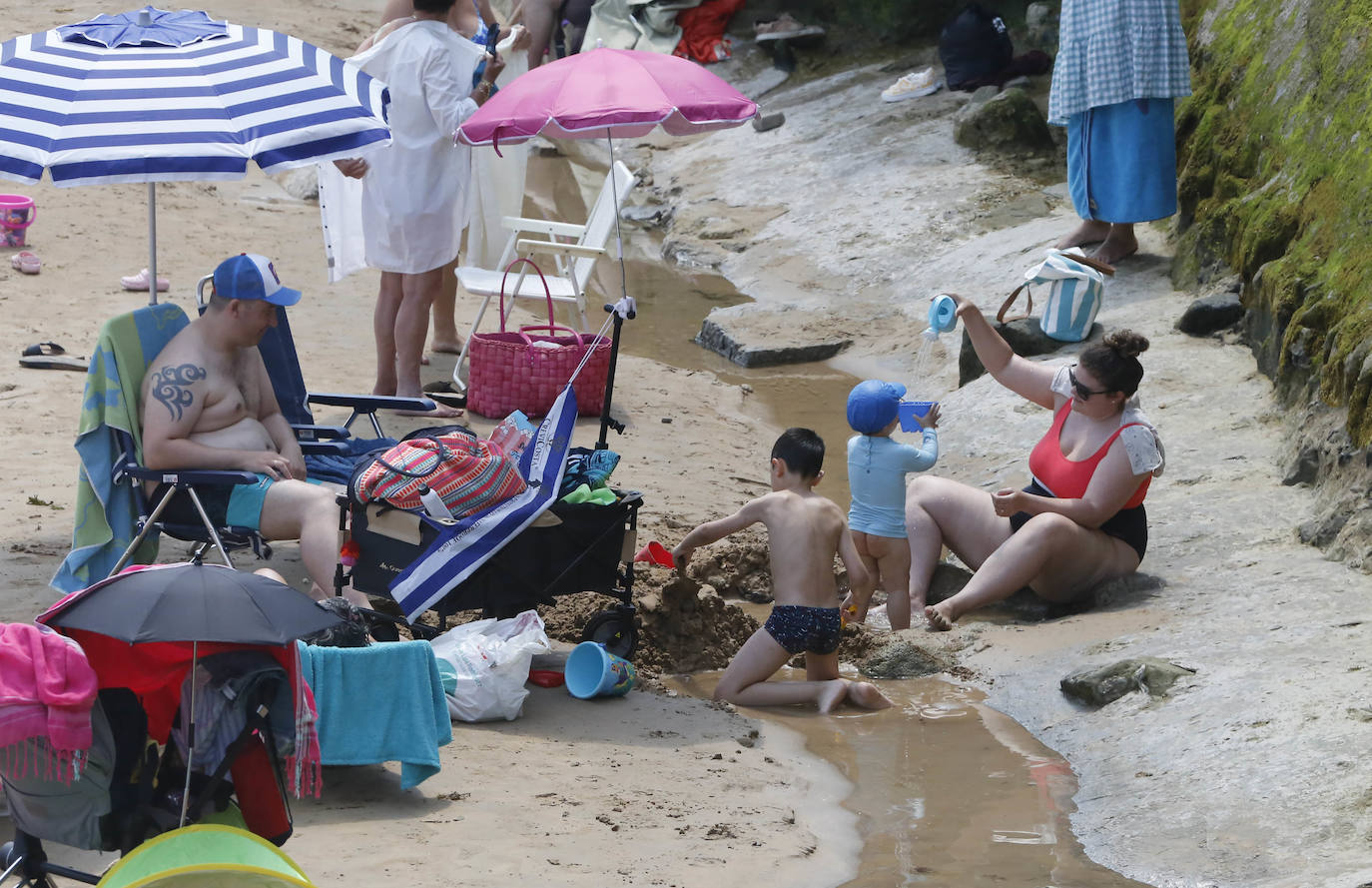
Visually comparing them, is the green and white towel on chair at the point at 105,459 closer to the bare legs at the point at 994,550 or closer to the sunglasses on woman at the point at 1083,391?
the bare legs at the point at 994,550

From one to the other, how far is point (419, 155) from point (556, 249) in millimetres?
1120

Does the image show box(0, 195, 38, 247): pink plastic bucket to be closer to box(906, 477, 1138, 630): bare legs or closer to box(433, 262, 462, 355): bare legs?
box(433, 262, 462, 355): bare legs

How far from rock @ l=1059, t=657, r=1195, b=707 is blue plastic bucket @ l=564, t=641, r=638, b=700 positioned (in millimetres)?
1391

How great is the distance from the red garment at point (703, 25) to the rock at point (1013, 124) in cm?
525

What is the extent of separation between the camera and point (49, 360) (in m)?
7.43

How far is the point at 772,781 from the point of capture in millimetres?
4227

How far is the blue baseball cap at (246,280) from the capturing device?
16.0ft

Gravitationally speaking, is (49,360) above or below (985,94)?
below

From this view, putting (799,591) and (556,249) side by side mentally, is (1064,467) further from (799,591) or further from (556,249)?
(556,249)

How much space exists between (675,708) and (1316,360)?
327 centimetres

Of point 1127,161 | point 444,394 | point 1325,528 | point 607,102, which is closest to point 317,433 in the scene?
point 607,102

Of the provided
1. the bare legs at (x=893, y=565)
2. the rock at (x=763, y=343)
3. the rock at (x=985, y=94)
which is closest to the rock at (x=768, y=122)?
the rock at (x=985, y=94)

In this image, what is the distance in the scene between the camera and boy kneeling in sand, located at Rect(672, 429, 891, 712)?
4.84 meters

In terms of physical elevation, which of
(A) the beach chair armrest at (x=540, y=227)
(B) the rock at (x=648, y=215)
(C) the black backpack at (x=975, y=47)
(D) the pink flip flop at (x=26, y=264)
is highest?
(C) the black backpack at (x=975, y=47)
